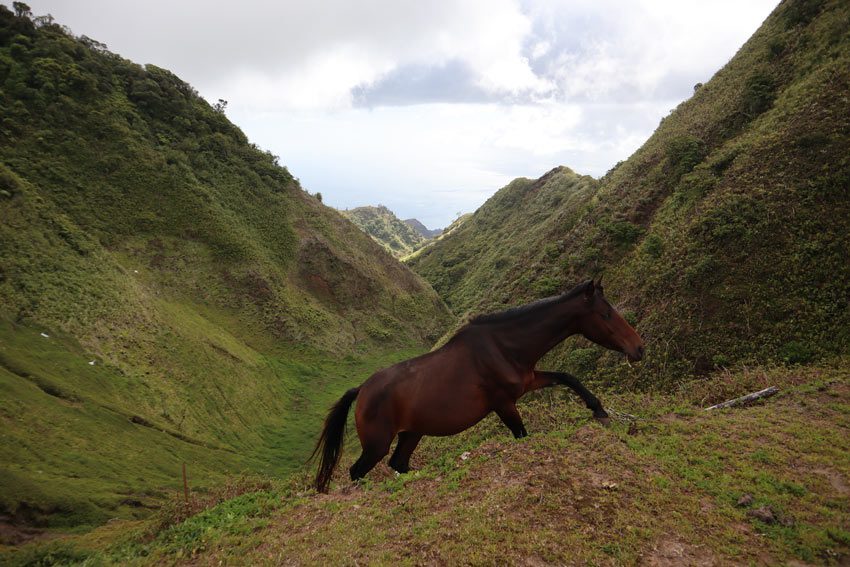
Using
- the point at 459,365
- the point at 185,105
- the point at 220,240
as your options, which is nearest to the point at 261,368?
the point at 220,240

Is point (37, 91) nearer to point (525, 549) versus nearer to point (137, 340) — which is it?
point (137, 340)

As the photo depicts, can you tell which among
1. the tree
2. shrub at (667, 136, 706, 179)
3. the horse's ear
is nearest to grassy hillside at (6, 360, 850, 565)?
the horse's ear

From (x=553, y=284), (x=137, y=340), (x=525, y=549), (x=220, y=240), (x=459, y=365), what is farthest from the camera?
(x=220, y=240)

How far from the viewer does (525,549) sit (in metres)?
5.03

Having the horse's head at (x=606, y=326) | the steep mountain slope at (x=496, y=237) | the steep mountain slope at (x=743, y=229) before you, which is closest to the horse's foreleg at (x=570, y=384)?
the horse's head at (x=606, y=326)

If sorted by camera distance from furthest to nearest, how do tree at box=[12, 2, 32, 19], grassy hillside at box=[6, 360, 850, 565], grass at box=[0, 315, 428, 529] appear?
tree at box=[12, 2, 32, 19]
grass at box=[0, 315, 428, 529]
grassy hillside at box=[6, 360, 850, 565]

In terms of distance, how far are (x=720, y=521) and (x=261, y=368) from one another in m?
35.9

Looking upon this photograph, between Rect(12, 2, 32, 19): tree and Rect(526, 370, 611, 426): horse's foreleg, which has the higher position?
Rect(12, 2, 32, 19): tree

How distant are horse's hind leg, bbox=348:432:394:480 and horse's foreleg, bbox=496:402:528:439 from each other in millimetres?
2005

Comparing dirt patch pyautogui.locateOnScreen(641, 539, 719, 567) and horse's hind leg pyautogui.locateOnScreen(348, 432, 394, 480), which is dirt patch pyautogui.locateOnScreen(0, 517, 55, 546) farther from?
dirt patch pyautogui.locateOnScreen(641, 539, 719, 567)

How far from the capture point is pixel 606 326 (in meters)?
7.37

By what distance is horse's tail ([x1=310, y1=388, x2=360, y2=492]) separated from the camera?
27.4 ft

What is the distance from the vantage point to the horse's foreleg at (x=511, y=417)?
7557mm

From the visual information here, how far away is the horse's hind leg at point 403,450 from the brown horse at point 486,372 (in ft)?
1.59
